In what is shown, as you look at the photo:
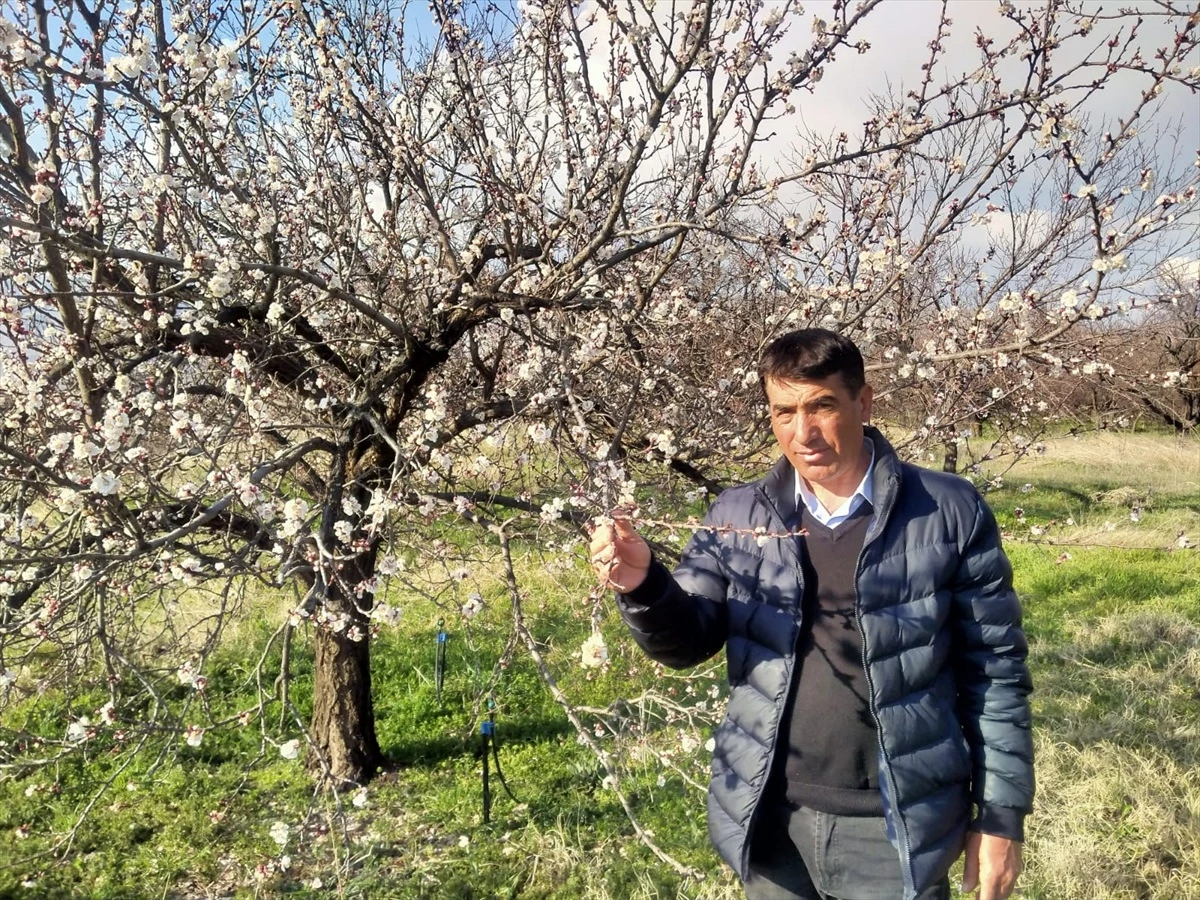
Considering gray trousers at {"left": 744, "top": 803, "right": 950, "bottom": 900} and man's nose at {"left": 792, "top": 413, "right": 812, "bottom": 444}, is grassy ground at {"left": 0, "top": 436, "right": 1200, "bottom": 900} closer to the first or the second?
gray trousers at {"left": 744, "top": 803, "right": 950, "bottom": 900}

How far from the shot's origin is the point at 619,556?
56.7 inches

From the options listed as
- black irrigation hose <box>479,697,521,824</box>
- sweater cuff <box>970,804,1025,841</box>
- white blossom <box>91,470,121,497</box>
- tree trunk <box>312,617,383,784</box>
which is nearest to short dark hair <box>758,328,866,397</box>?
sweater cuff <box>970,804,1025,841</box>

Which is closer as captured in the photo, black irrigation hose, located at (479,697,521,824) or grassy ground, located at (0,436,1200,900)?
grassy ground, located at (0,436,1200,900)

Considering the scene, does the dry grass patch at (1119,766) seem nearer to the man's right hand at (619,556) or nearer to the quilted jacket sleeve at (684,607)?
the quilted jacket sleeve at (684,607)

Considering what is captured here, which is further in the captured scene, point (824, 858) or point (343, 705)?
point (343, 705)

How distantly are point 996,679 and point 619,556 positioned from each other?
0.85m

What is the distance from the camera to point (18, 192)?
2.31 m

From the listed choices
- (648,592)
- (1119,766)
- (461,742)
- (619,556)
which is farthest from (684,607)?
(1119,766)

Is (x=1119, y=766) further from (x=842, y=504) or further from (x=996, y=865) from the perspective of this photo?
(x=842, y=504)

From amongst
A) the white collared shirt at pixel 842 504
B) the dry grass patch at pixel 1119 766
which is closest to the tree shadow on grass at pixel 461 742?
the dry grass patch at pixel 1119 766

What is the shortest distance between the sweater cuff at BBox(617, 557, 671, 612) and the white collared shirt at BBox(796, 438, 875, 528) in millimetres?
383

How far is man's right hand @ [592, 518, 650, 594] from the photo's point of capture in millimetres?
1433

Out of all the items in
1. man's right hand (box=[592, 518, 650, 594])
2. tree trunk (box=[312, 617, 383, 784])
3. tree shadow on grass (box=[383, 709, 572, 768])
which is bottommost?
tree shadow on grass (box=[383, 709, 572, 768])

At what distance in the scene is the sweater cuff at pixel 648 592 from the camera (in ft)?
4.89
